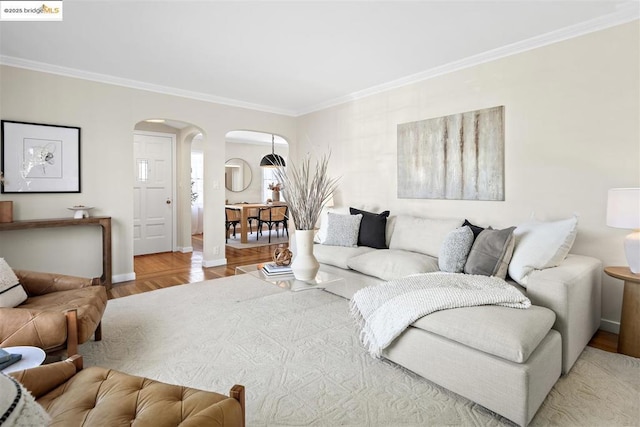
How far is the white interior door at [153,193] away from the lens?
6.04 metres

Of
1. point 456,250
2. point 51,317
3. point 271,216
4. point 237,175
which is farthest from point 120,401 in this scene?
point 237,175

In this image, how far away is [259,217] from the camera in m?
7.72

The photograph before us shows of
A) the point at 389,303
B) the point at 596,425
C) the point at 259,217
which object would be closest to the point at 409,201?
the point at 389,303

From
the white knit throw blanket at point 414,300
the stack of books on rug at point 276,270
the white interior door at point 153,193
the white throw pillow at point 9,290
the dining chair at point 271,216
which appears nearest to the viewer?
the white knit throw blanket at point 414,300

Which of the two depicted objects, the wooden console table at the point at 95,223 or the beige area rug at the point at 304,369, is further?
the wooden console table at the point at 95,223

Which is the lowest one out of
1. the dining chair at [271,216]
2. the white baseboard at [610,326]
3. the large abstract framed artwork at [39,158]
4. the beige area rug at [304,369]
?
the beige area rug at [304,369]

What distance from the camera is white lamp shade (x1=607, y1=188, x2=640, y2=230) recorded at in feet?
7.59

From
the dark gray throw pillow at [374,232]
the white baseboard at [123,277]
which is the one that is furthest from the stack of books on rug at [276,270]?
the white baseboard at [123,277]

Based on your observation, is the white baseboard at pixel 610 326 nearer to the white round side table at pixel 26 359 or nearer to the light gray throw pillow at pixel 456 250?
the light gray throw pillow at pixel 456 250

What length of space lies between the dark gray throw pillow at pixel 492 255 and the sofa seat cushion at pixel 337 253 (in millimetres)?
1213

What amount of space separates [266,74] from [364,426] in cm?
370

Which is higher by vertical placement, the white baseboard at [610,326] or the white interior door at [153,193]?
the white interior door at [153,193]

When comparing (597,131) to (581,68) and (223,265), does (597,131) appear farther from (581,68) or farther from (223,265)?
(223,265)

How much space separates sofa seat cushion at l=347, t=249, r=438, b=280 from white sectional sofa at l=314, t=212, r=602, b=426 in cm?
1
